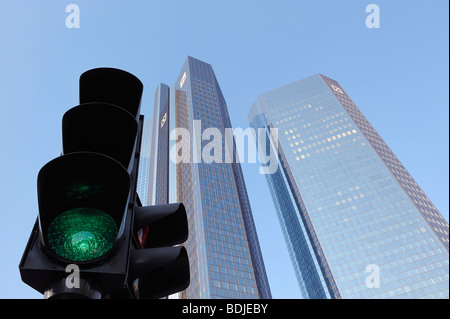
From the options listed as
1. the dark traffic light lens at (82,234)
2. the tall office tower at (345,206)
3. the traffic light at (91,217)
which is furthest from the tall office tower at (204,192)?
the dark traffic light lens at (82,234)

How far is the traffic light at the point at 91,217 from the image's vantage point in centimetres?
212

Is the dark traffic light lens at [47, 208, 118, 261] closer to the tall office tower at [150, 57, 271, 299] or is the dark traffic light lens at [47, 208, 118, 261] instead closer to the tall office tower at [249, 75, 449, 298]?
the tall office tower at [150, 57, 271, 299]

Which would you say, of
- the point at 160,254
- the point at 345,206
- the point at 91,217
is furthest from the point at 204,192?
the point at 91,217

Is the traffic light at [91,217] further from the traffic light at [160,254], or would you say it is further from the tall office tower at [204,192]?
the tall office tower at [204,192]

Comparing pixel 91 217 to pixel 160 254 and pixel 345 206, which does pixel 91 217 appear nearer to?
pixel 160 254

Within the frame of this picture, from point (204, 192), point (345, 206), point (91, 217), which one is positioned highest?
point (204, 192)

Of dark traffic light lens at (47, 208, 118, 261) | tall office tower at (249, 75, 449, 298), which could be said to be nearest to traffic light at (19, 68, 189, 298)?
dark traffic light lens at (47, 208, 118, 261)

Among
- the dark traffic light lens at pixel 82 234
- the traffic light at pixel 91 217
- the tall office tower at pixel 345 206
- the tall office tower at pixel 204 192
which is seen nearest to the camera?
the traffic light at pixel 91 217

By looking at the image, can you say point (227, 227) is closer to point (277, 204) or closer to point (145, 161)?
point (277, 204)

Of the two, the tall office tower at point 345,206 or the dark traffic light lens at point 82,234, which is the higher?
the tall office tower at point 345,206

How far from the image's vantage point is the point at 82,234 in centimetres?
235

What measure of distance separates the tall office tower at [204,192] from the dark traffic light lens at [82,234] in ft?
273

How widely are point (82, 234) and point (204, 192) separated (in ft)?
370

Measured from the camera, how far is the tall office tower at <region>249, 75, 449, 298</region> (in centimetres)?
10650
